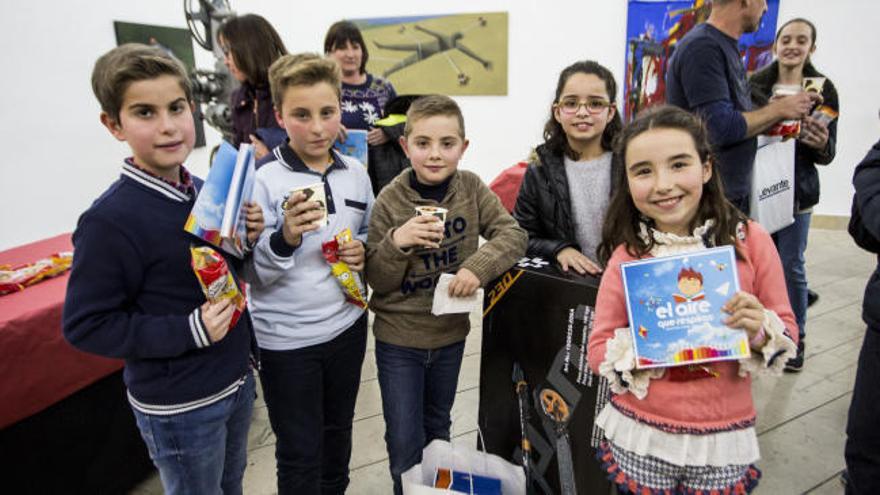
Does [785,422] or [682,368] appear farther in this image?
[785,422]

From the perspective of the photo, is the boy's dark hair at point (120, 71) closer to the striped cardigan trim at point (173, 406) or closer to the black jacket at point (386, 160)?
the striped cardigan trim at point (173, 406)

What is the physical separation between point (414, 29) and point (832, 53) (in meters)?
4.33

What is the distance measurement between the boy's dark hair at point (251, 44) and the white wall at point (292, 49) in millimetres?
2056

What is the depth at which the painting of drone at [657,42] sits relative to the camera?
5.08m

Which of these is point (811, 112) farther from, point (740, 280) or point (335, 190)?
point (335, 190)

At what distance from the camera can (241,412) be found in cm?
142

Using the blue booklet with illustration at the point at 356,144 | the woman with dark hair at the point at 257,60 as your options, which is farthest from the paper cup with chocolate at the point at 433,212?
the woman with dark hair at the point at 257,60

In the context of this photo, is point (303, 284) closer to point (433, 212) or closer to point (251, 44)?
point (433, 212)

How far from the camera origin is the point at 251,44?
7.36ft

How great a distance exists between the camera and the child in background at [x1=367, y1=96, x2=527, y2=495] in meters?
1.57

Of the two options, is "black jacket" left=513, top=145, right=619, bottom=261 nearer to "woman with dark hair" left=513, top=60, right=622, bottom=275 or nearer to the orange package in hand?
"woman with dark hair" left=513, top=60, right=622, bottom=275

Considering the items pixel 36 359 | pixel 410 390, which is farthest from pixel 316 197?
pixel 36 359

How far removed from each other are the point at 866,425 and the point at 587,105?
46.9 inches

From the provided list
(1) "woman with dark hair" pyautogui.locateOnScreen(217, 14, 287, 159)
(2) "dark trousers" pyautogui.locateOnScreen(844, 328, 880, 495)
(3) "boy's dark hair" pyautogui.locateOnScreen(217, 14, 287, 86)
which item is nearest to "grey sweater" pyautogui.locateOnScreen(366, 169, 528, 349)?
(1) "woman with dark hair" pyautogui.locateOnScreen(217, 14, 287, 159)
